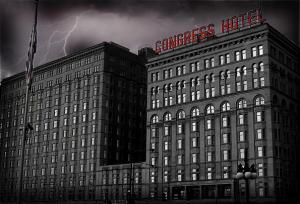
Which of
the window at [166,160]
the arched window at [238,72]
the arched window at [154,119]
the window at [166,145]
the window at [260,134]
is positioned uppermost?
the arched window at [238,72]

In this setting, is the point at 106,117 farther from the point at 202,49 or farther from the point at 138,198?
the point at 202,49

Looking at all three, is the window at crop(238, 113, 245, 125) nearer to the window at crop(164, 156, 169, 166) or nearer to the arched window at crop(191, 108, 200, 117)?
the arched window at crop(191, 108, 200, 117)

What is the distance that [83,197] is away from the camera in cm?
13312

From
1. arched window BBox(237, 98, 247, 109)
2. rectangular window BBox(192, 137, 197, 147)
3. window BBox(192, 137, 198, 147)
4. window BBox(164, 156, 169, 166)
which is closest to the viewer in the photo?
arched window BBox(237, 98, 247, 109)

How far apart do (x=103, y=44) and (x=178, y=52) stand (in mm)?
27546

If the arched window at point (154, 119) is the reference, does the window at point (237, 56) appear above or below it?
above

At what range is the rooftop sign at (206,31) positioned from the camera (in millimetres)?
107500

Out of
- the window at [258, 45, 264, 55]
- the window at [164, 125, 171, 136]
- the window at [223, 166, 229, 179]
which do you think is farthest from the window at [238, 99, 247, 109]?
the window at [164, 125, 171, 136]

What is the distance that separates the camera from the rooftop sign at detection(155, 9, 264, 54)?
108 meters

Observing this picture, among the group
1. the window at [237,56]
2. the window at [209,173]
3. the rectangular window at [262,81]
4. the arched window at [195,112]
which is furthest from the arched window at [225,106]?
the window at [209,173]

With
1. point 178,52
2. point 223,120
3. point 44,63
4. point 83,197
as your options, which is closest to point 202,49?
point 178,52

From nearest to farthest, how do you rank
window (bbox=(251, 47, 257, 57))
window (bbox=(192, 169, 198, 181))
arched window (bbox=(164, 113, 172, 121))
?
1. window (bbox=(251, 47, 257, 57))
2. window (bbox=(192, 169, 198, 181))
3. arched window (bbox=(164, 113, 172, 121))

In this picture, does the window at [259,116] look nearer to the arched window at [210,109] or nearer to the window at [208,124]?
the arched window at [210,109]

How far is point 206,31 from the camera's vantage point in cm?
11356
